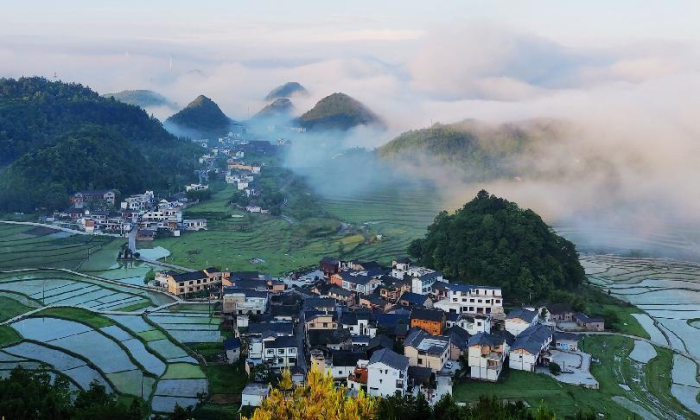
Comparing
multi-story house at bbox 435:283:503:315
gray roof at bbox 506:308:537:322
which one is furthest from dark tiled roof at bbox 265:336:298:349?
gray roof at bbox 506:308:537:322

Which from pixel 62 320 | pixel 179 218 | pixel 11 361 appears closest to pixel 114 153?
pixel 179 218

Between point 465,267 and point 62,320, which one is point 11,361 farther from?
point 465,267

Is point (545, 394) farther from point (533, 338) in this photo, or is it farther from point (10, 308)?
point (10, 308)

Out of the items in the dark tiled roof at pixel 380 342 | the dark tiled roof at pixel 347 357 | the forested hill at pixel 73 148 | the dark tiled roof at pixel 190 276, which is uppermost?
the forested hill at pixel 73 148

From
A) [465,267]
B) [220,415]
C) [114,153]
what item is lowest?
[220,415]

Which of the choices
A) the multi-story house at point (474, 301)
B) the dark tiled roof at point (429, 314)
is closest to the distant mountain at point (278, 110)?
the multi-story house at point (474, 301)

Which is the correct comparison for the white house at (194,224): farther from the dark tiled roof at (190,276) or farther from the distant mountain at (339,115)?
the distant mountain at (339,115)
